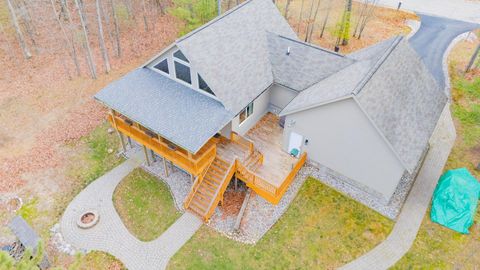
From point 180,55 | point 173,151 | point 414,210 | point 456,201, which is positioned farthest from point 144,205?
point 456,201

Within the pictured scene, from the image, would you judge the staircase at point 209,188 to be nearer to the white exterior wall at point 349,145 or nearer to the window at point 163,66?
the white exterior wall at point 349,145

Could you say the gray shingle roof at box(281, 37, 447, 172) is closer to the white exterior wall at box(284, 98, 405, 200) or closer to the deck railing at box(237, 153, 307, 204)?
the white exterior wall at box(284, 98, 405, 200)

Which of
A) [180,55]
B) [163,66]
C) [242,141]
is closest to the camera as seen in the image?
[180,55]

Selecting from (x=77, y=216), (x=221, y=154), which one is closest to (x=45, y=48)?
(x=77, y=216)

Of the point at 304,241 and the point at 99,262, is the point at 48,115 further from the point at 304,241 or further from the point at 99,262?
the point at 304,241

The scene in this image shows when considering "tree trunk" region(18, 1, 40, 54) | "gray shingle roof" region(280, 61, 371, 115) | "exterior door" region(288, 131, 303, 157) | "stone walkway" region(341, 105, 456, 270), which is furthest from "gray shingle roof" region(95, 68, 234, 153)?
"tree trunk" region(18, 1, 40, 54)

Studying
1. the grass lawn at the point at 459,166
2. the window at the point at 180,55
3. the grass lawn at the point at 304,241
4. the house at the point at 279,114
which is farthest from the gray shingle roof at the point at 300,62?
the grass lawn at the point at 459,166
